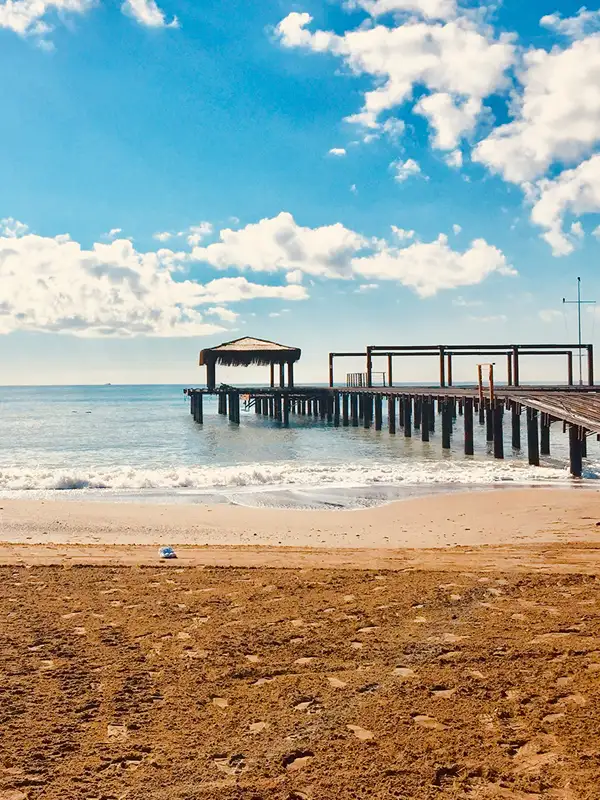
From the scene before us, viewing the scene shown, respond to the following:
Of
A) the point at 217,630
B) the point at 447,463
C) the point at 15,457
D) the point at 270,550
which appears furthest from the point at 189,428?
the point at 217,630

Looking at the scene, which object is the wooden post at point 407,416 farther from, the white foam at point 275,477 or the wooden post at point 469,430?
the white foam at point 275,477

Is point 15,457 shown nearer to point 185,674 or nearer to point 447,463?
point 447,463

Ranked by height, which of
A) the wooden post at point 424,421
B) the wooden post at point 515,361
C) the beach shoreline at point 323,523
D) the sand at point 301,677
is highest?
the wooden post at point 515,361

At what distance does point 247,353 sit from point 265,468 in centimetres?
2345

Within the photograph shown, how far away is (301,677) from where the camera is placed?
460 centimetres

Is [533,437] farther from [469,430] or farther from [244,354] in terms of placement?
[244,354]

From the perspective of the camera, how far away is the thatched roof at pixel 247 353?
4294cm

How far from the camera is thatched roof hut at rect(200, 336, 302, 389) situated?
1692 inches

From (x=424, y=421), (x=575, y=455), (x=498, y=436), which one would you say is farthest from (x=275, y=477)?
(x=424, y=421)

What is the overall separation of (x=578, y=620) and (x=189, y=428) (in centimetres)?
4095

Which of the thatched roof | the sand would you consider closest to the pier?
the thatched roof

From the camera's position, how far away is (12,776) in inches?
135

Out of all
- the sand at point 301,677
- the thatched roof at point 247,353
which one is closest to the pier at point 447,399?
the thatched roof at point 247,353

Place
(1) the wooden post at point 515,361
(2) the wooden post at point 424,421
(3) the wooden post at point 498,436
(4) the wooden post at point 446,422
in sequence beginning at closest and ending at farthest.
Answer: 1. (3) the wooden post at point 498,436
2. (4) the wooden post at point 446,422
3. (2) the wooden post at point 424,421
4. (1) the wooden post at point 515,361
